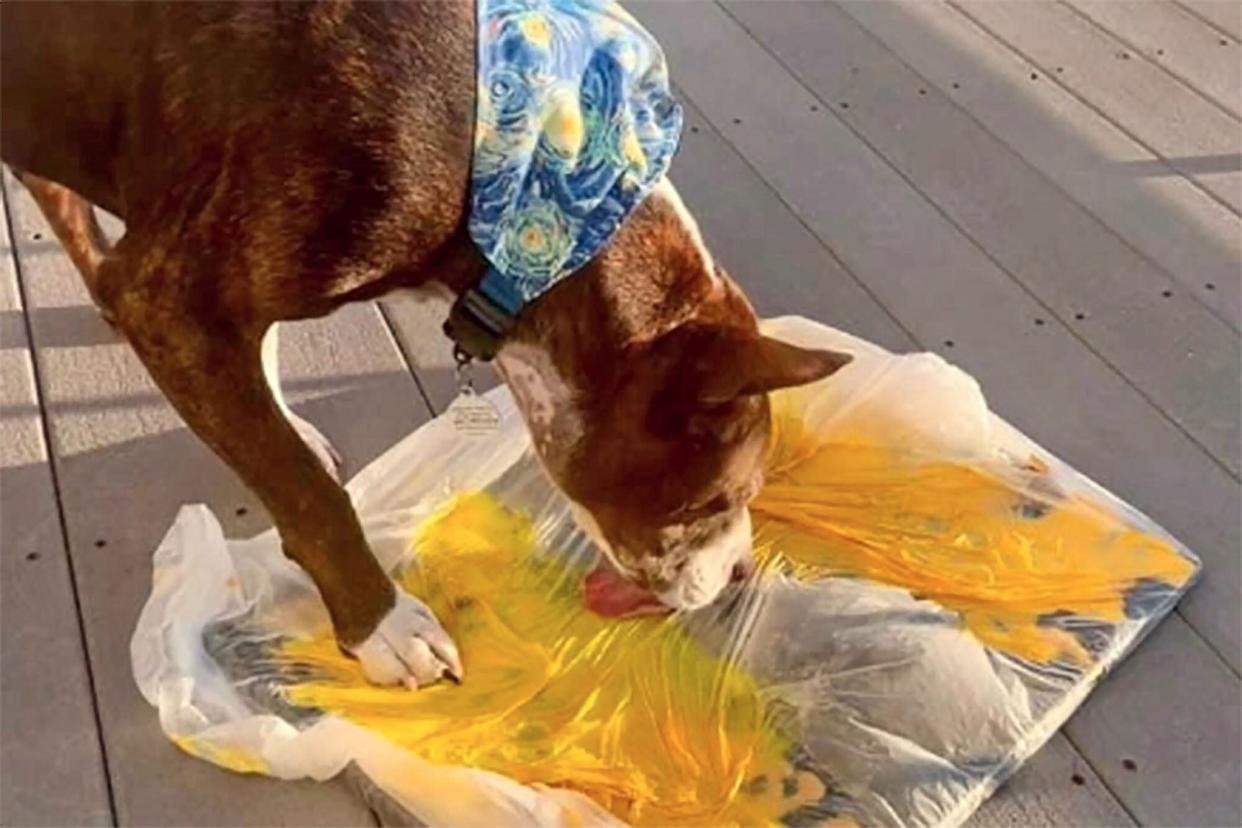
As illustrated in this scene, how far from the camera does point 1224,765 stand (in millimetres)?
2039

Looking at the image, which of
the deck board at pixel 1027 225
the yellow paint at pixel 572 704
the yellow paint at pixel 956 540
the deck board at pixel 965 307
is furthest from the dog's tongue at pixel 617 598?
the deck board at pixel 1027 225

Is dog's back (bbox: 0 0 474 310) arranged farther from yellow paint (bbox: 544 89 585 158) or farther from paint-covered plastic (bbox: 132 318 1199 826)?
paint-covered plastic (bbox: 132 318 1199 826)

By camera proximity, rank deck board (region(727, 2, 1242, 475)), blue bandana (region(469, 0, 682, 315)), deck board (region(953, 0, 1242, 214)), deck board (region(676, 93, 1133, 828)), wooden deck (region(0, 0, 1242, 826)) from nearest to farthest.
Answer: blue bandana (region(469, 0, 682, 315))
wooden deck (region(0, 0, 1242, 826))
deck board (region(727, 2, 1242, 475))
deck board (region(676, 93, 1133, 828))
deck board (region(953, 0, 1242, 214))

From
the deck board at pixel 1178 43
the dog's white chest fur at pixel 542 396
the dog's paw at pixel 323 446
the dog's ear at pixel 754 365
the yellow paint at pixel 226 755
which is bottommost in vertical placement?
the yellow paint at pixel 226 755

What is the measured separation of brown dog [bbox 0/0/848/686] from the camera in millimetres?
1766

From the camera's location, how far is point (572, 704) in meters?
2.06

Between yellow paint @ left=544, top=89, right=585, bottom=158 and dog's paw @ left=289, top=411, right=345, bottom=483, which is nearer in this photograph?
yellow paint @ left=544, top=89, right=585, bottom=158

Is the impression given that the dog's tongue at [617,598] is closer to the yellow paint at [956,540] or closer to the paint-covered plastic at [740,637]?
the paint-covered plastic at [740,637]

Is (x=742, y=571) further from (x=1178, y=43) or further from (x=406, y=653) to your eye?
(x=1178, y=43)

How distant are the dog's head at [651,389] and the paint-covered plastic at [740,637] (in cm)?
17

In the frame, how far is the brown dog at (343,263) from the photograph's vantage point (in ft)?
5.79

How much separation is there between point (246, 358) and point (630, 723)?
61 cm

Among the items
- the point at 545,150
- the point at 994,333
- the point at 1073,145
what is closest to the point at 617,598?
the point at 545,150

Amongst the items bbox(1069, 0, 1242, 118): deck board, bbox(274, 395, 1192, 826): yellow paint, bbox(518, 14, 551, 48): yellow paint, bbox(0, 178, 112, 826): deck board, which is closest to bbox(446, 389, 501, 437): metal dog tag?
bbox(274, 395, 1192, 826): yellow paint
